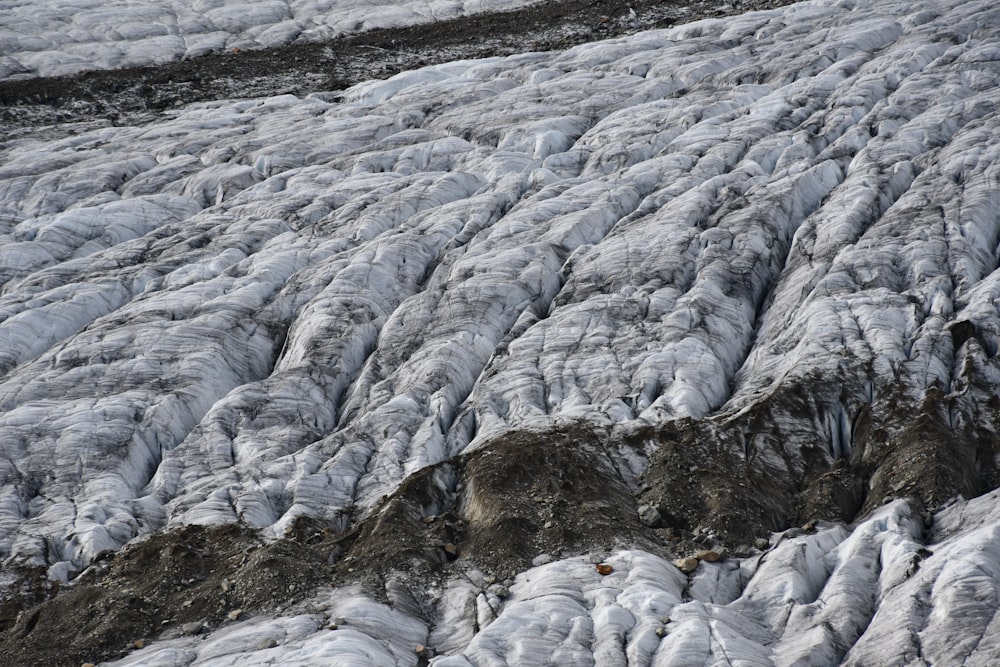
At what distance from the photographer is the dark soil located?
3878cm

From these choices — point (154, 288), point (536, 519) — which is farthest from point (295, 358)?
point (536, 519)

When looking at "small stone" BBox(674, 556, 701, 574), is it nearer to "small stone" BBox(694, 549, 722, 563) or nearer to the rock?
"small stone" BBox(694, 549, 722, 563)

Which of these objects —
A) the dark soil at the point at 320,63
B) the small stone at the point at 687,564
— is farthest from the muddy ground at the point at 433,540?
the dark soil at the point at 320,63

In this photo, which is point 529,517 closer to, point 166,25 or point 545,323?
point 545,323

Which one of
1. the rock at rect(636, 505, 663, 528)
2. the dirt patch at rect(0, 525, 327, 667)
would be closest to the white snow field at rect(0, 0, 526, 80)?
the dirt patch at rect(0, 525, 327, 667)

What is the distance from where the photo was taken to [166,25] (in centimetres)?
4834

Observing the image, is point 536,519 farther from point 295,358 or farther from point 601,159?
point 601,159

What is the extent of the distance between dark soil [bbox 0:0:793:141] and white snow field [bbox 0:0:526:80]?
5.94 ft

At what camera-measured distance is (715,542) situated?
14406 millimetres

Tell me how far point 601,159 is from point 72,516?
1992 centimetres

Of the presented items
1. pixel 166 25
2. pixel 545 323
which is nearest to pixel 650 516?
pixel 545 323

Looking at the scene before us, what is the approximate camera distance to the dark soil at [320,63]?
38.8 metres

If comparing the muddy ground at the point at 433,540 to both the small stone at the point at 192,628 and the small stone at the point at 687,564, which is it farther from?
the small stone at the point at 687,564

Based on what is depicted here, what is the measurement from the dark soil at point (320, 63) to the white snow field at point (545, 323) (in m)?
4.37
